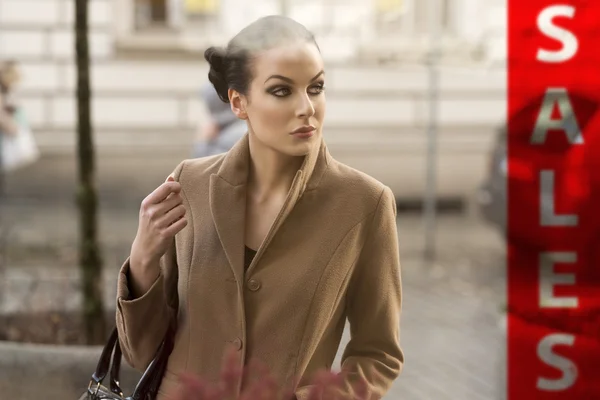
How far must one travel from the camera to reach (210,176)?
193 cm

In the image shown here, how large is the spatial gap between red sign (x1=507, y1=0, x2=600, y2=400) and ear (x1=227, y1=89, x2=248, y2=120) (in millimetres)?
864

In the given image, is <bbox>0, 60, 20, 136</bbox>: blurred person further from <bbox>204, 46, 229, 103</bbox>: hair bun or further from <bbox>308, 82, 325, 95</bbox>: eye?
<bbox>308, 82, 325, 95</bbox>: eye

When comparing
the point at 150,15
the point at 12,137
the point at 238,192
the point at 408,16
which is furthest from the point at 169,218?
the point at 150,15

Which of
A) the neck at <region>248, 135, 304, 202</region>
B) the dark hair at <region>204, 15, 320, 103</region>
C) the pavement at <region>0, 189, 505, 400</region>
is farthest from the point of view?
the pavement at <region>0, 189, 505, 400</region>

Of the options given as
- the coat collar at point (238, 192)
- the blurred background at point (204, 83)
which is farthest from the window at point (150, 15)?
the coat collar at point (238, 192)

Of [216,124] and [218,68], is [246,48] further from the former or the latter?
[216,124]

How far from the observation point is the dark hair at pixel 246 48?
177 centimetres

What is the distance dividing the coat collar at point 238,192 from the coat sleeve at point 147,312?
12 centimetres

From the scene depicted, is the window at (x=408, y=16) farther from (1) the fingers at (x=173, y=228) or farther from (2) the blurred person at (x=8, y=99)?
(1) the fingers at (x=173, y=228)

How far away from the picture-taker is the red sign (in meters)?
2.42

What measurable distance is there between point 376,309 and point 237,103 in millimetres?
480

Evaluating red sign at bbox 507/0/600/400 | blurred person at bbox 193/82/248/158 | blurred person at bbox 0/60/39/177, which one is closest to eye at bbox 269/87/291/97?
red sign at bbox 507/0/600/400

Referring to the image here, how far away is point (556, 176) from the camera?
2.50 meters

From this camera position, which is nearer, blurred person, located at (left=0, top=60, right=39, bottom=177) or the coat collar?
the coat collar
